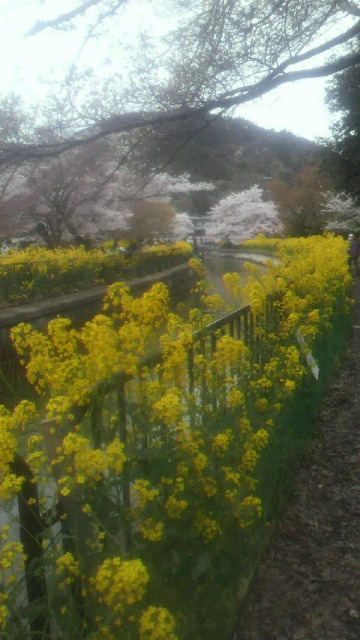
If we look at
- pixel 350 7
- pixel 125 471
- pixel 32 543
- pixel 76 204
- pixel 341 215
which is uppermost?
pixel 350 7

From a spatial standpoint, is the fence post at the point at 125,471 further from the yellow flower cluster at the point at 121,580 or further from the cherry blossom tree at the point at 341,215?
the cherry blossom tree at the point at 341,215

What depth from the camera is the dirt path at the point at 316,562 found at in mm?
2844

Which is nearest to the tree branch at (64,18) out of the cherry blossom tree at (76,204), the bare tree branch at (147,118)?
the bare tree branch at (147,118)

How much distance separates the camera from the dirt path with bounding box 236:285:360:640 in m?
2.84

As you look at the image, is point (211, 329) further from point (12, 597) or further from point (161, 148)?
point (161, 148)

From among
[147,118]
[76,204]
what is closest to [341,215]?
[76,204]

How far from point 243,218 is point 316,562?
188 feet

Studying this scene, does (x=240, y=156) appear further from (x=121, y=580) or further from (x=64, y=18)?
(x=121, y=580)

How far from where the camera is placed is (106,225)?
27812 millimetres

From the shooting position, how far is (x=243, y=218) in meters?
59.3

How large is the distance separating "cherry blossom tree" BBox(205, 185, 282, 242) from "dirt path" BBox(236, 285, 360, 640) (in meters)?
51.3

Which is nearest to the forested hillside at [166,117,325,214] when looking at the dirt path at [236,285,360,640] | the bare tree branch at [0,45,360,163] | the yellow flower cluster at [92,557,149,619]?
the bare tree branch at [0,45,360,163]

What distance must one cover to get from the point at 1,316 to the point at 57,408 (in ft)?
35.1

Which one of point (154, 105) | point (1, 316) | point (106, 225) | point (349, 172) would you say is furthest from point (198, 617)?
point (106, 225)
